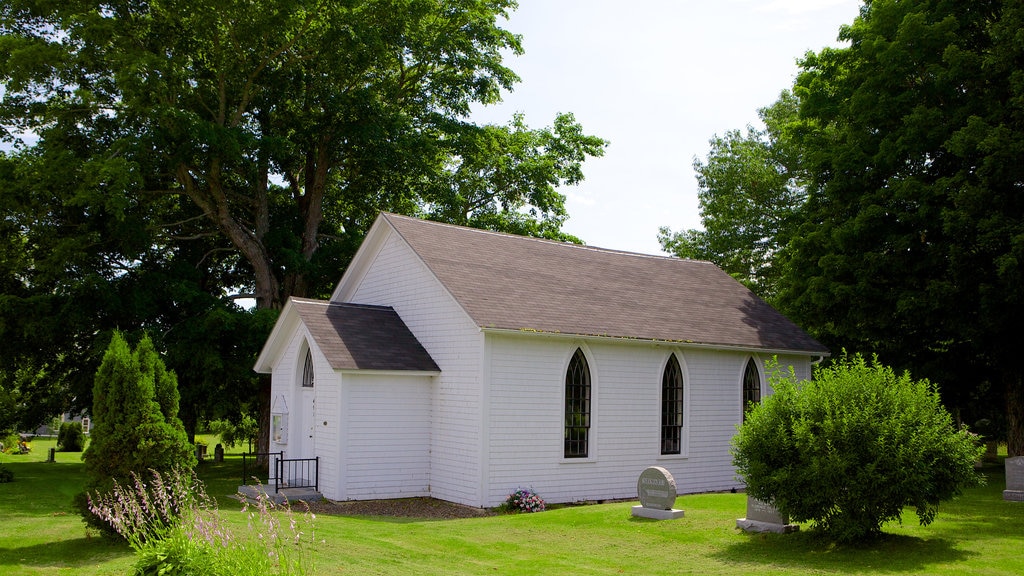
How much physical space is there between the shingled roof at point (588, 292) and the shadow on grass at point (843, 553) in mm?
7431

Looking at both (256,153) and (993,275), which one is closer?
(993,275)

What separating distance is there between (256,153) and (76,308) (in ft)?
26.5

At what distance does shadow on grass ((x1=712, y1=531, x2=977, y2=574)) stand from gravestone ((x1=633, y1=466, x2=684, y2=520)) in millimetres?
2149

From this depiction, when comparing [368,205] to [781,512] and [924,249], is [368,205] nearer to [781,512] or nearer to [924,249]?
[924,249]

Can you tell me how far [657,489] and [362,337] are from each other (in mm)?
8289

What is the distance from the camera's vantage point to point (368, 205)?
37.4 meters

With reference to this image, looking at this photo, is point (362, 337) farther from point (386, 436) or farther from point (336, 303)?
point (386, 436)

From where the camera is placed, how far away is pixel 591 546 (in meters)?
14.0

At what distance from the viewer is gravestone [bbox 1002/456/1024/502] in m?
18.9

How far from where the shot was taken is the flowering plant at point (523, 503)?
18672 millimetres

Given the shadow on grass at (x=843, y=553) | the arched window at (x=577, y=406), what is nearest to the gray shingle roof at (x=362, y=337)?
the arched window at (x=577, y=406)

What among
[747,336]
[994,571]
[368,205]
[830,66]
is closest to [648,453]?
[747,336]

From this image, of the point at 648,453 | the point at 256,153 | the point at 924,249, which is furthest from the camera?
the point at 256,153

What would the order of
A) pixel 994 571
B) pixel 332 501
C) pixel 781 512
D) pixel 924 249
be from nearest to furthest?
pixel 994 571 < pixel 781 512 < pixel 332 501 < pixel 924 249
